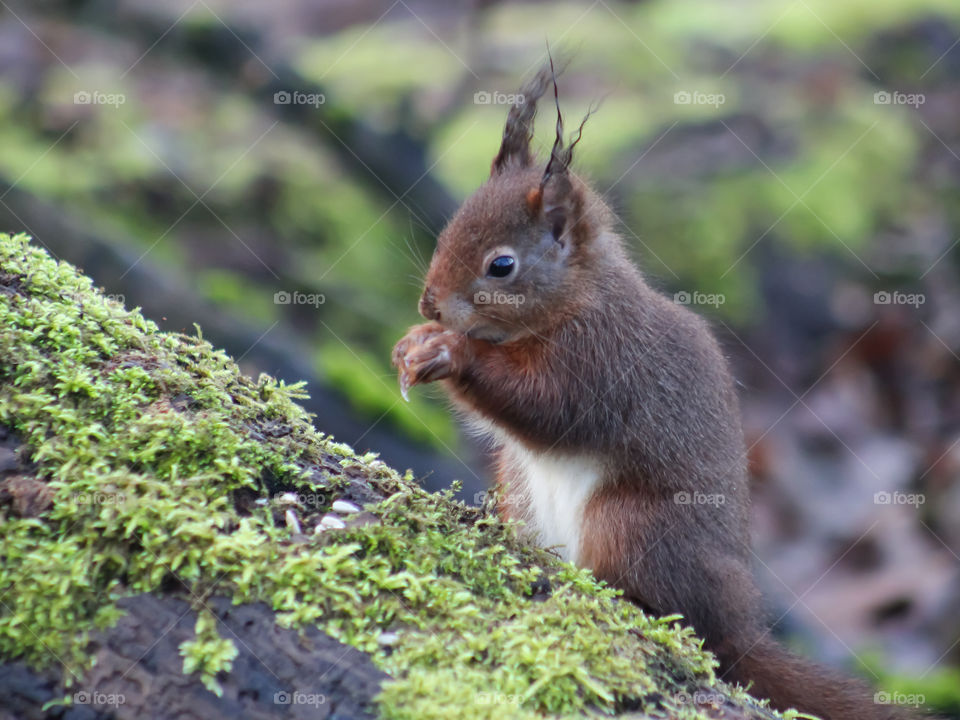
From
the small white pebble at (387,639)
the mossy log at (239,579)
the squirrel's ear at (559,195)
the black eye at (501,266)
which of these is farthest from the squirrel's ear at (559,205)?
the small white pebble at (387,639)

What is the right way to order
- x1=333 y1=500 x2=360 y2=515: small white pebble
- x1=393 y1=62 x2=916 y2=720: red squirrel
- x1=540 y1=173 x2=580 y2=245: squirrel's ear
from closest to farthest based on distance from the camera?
x1=333 y1=500 x2=360 y2=515: small white pebble → x1=393 y1=62 x2=916 y2=720: red squirrel → x1=540 y1=173 x2=580 y2=245: squirrel's ear

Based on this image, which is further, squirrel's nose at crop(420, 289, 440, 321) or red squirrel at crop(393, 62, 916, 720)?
squirrel's nose at crop(420, 289, 440, 321)

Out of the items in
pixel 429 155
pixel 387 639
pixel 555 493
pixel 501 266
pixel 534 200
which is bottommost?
pixel 387 639

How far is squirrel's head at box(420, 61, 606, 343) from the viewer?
450 centimetres

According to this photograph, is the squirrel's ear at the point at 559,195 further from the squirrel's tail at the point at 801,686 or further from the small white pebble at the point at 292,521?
the small white pebble at the point at 292,521

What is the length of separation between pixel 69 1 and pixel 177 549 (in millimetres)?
7451

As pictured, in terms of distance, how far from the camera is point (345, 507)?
2.95m

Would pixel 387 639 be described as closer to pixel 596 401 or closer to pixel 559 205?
pixel 596 401

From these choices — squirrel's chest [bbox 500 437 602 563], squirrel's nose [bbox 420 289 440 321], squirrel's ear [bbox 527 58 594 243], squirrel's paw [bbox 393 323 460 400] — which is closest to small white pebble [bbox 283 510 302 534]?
squirrel's paw [bbox 393 323 460 400]

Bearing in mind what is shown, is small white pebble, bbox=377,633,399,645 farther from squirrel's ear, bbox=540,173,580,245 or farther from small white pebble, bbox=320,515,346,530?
squirrel's ear, bbox=540,173,580,245

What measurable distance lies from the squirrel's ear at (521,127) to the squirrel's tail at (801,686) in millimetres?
2325

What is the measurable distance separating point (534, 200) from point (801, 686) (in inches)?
88.6

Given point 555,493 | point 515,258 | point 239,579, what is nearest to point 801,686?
point 555,493

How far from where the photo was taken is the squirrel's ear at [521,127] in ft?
14.3
